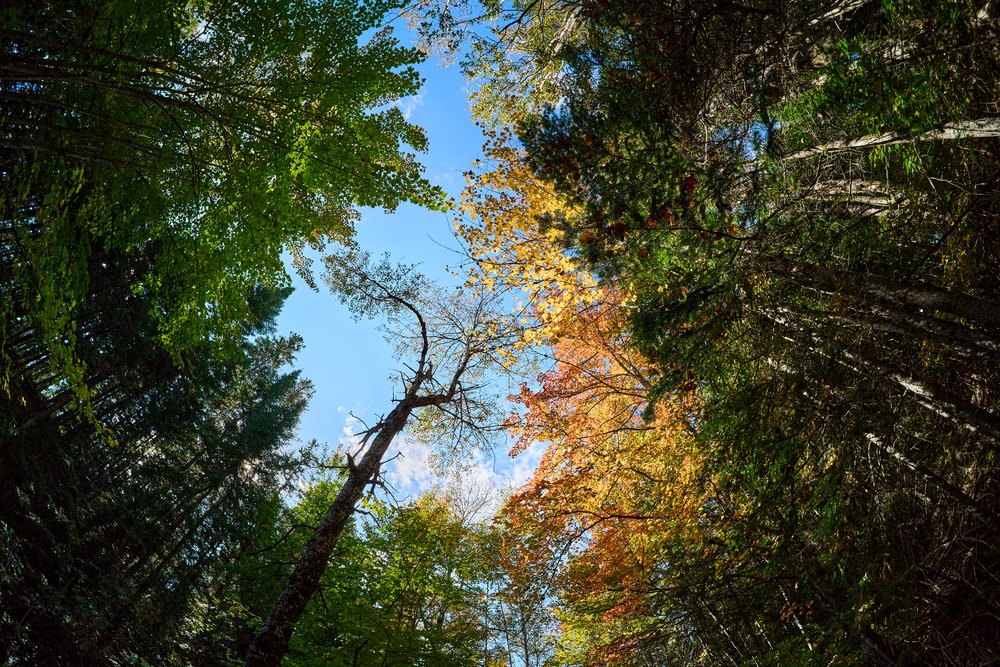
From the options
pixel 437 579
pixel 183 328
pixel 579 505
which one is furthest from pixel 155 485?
pixel 579 505

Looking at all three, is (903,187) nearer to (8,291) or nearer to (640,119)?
(640,119)

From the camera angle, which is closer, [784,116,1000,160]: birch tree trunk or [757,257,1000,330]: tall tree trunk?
[784,116,1000,160]: birch tree trunk

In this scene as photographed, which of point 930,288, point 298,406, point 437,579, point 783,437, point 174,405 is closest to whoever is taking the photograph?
point 930,288

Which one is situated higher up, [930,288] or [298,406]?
[298,406]

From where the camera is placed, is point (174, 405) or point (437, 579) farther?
point (174, 405)

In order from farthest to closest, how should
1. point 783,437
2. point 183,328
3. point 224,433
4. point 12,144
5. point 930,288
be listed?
point 224,433, point 183,328, point 783,437, point 12,144, point 930,288

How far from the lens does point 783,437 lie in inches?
142

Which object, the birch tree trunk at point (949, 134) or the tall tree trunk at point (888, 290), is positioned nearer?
the birch tree trunk at point (949, 134)

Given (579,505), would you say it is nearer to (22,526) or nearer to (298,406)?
(22,526)

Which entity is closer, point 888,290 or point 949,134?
point 949,134

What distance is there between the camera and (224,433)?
13602 millimetres

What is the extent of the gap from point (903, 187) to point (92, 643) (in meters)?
10.6

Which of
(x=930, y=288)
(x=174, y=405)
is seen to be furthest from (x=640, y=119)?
(x=174, y=405)

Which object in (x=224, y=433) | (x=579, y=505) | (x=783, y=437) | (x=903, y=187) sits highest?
(x=224, y=433)
